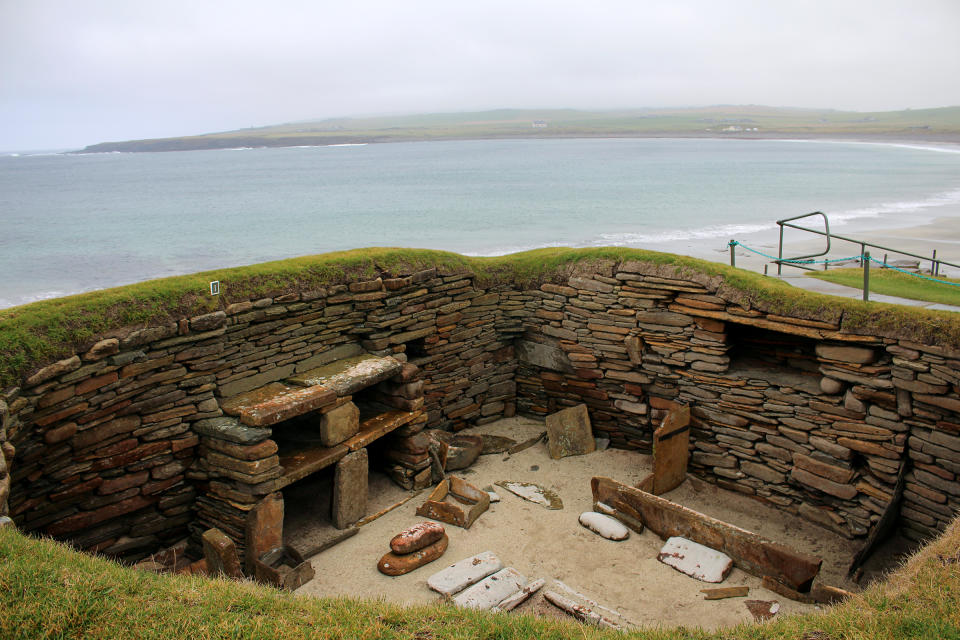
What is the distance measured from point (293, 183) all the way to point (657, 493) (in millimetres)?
70980

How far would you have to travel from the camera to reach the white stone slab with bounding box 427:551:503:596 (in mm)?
6730

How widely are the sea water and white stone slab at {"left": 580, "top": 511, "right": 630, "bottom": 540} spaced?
64.4ft

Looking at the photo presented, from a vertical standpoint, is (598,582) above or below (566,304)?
below

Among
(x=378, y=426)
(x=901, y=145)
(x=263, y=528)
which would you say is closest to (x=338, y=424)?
(x=378, y=426)

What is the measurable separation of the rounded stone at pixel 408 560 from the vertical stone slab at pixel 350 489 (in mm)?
1002

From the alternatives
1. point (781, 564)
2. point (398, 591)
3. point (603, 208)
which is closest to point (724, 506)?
point (781, 564)

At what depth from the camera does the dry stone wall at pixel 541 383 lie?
717 cm

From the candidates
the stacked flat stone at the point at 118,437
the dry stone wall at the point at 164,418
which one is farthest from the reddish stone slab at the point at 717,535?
the stacked flat stone at the point at 118,437

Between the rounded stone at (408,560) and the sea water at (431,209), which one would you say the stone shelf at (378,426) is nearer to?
the rounded stone at (408,560)

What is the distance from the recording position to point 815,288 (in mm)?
9633

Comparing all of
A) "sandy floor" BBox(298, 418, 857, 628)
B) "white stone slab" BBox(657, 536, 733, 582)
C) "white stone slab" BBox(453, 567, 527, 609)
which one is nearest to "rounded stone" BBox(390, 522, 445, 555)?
A: "sandy floor" BBox(298, 418, 857, 628)

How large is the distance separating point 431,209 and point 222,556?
4235 cm

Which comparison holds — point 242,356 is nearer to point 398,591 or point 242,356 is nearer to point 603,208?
A: point 398,591

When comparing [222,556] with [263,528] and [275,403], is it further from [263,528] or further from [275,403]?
[275,403]
